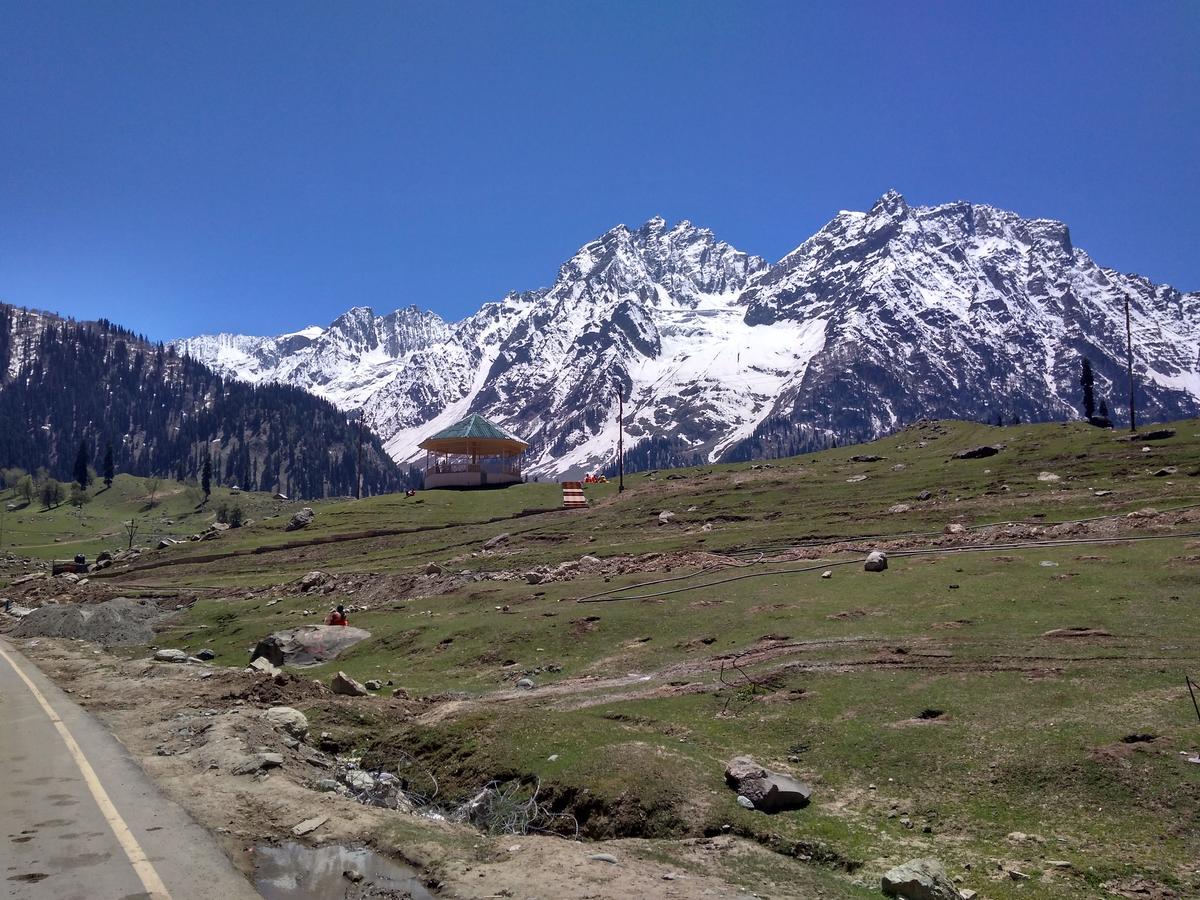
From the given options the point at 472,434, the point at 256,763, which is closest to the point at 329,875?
the point at 256,763

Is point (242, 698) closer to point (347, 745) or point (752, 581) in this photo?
point (347, 745)

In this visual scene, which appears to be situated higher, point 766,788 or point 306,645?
point 766,788

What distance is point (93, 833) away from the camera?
12.6 m

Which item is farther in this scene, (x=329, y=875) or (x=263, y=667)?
(x=263, y=667)

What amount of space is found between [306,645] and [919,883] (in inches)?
1188

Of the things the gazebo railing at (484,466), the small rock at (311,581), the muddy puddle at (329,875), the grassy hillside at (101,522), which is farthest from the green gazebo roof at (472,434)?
the muddy puddle at (329,875)

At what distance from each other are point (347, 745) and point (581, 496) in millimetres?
67280

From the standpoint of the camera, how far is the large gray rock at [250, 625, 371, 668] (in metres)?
34.3

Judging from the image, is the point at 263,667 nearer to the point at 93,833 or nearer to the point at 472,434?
the point at 93,833

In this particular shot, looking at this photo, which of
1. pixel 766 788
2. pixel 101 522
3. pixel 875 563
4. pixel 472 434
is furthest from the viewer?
pixel 101 522

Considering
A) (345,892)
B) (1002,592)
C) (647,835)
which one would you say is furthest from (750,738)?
(1002,592)

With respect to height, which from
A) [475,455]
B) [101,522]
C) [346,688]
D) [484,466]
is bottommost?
[101,522]

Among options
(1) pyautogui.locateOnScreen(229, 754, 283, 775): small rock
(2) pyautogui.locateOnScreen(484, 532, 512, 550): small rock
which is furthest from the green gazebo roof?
(1) pyautogui.locateOnScreen(229, 754, 283, 775): small rock

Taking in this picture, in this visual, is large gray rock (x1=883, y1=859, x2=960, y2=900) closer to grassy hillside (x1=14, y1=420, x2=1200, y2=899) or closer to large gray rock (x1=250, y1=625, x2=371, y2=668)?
grassy hillside (x1=14, y1=420, x2=1200, y2=899)
